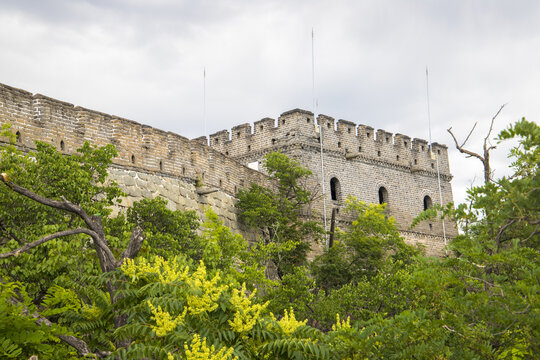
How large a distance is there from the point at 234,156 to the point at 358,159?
15.4 ft

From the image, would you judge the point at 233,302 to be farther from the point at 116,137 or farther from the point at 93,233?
the point at 116,137

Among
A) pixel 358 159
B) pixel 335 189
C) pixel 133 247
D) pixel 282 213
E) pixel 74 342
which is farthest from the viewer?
pixel 358 159

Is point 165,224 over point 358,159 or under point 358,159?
under

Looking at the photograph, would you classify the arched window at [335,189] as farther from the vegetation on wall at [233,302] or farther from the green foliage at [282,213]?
the vegetation on wall at [233,302]

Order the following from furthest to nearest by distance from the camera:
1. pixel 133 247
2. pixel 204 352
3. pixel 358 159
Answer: pixel 358 159, pixel 133 247, pixel 204 352

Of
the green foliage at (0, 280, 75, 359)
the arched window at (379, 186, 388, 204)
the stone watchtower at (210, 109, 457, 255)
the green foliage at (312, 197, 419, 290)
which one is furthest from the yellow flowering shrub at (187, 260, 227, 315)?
the arched window at (379, 186, 388, 204)

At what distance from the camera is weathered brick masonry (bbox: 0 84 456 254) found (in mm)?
14789

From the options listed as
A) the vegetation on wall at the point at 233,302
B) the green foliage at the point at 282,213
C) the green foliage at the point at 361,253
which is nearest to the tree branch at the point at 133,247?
the vegetation on wall at the point at 233,302

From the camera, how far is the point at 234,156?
25703mm

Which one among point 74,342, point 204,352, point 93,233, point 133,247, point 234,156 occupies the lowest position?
point 204,352

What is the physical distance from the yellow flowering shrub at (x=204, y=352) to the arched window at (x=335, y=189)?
19.6 meters

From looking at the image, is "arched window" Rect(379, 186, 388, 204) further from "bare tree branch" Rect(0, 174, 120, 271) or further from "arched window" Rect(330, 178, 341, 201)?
"bare tree branch" Rect(0, 174, 120, 271)

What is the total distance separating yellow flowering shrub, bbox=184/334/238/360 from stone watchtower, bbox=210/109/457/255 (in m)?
18.4

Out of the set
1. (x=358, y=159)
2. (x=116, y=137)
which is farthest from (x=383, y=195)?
(x=116, y=137)
